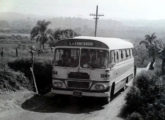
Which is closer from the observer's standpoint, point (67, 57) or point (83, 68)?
point (83, 68)

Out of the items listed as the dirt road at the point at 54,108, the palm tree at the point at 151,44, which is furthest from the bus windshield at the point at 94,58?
the palm tree at the point at 151,44

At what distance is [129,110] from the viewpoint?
1298 cm

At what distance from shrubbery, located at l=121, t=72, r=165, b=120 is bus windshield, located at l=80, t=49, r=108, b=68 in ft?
5.99

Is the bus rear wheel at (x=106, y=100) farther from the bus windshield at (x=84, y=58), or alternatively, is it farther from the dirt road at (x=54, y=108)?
the bus windshield at (x=84, y=58)

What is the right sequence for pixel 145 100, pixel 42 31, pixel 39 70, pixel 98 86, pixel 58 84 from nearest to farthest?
pixel 98 86, pixel 58 84, pixel 145 100, pixel 39 70, pixel 42 31

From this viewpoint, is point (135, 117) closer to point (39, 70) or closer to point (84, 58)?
point (84, 58)

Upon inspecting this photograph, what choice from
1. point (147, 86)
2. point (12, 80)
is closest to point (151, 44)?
point (147, 86)

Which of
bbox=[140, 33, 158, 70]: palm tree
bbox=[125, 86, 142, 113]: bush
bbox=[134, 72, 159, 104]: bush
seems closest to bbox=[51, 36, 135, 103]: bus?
bbox=[125, 86, 142, 113]: bush

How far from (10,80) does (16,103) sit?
6.83ft

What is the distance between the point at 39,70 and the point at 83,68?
4798mm

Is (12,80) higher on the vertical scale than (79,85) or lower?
lower

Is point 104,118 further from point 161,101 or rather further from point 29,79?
point 29,79

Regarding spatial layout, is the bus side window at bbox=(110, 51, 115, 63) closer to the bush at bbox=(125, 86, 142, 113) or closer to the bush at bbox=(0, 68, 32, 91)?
the bush at bbox=(125, 86, 142, 113)

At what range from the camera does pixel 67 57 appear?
13375mm
